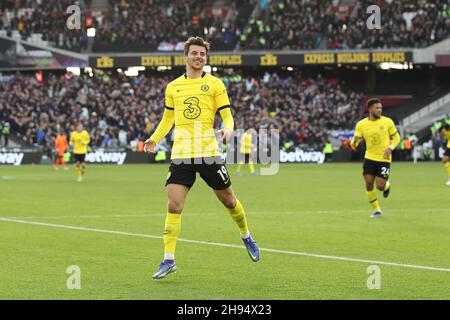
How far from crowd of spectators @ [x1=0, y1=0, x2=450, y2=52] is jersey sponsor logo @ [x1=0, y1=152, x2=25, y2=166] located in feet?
30.6

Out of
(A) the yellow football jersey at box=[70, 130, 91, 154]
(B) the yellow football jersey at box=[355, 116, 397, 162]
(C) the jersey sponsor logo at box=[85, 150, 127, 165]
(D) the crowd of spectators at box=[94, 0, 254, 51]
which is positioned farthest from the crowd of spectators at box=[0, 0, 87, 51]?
(B) the yellow football jersey at box=[355, 116, 397, 162]

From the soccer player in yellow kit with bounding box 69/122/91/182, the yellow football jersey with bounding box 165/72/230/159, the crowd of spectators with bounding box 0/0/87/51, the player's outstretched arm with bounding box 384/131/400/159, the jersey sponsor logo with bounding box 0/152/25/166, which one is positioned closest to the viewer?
the yellow football jersey with bounding box 165/72/230/159

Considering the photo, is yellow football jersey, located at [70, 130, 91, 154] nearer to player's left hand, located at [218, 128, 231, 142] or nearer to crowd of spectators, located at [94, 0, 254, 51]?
crowd of spectators, located at [94, 0, 254, 51]

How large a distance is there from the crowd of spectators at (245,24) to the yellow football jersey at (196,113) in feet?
155

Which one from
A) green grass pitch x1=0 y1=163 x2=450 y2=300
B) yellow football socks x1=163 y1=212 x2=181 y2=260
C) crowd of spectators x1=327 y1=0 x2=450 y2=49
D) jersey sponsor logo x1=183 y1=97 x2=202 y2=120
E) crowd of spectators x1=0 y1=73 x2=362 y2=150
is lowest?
green grass pitch x1=0 y1=163 x2=450 y2=300

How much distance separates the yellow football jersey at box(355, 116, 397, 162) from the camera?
2083 cm

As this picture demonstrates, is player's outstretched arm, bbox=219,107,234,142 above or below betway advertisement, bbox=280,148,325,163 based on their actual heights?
above

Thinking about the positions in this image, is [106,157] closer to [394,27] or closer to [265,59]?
[265,59]

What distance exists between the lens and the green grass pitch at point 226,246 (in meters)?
10.7

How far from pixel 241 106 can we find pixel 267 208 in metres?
36.8

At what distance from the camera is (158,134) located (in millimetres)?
12156

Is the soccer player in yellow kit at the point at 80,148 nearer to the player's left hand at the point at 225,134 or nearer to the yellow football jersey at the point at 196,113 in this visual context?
the yellow football jersey at the point at 196,113
